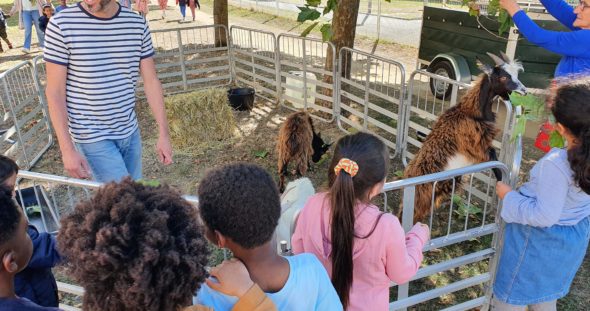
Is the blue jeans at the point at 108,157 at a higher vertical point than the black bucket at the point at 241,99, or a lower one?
higher

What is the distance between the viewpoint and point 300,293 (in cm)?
148

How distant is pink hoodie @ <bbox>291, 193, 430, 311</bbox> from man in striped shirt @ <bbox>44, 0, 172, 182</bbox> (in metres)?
1.23

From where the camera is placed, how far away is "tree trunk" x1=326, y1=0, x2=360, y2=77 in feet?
21.5

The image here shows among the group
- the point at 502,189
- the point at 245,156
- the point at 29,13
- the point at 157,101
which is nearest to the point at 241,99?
the point at 245,156

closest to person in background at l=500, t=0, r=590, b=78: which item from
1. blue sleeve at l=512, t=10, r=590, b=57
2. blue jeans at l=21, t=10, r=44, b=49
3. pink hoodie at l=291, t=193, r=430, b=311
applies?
blue sleeve at l=512, t=10, r=590, b=57

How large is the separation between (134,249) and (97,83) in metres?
1.94

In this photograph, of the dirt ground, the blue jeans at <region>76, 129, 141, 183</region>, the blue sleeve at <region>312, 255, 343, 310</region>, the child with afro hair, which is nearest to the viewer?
the child with afro hair

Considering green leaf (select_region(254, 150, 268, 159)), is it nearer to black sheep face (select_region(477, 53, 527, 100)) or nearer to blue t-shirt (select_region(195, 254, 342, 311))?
black sheep face (select_region(477, 53, 527, 100))

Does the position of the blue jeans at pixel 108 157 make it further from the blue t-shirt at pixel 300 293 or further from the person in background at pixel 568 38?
the person in background at pixel 568 38

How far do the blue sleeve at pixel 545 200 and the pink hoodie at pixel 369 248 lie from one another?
2.05ft

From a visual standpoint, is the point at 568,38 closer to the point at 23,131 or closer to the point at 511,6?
the point at 511,6

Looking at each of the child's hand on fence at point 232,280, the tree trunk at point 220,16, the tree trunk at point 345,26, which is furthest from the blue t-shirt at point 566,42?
the tree trunk at point 220,16

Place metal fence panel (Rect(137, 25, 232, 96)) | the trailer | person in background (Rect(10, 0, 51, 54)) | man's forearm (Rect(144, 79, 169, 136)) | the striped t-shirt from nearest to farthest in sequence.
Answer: the striped t-shirt
man's forearm (Rect(144, 79, 169, 136))
the trailer
metal fence panel (Rect(137, 25, 232, 96))
person in background (Rect(10, 0, 51, 54))

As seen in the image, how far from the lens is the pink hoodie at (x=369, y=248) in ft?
6.06
